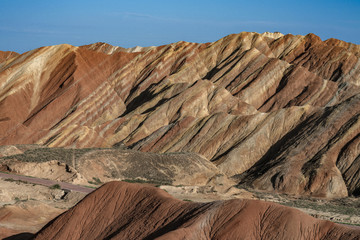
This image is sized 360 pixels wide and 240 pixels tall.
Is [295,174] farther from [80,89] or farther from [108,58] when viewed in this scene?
[108,58]

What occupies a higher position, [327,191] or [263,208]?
[263,208]

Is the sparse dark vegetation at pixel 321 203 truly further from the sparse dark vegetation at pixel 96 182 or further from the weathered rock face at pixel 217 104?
the sparse dark vegetation at pixel 96 182

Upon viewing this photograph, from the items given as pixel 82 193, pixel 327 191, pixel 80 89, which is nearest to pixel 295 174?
pixel 327 191

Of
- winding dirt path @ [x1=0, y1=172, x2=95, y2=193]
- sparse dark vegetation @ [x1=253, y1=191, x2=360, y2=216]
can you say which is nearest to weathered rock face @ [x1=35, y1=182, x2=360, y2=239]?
winding dirt path @ [x1=0, y1=172, x2=95, y2=193]

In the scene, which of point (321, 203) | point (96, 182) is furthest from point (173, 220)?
point (321, 203)

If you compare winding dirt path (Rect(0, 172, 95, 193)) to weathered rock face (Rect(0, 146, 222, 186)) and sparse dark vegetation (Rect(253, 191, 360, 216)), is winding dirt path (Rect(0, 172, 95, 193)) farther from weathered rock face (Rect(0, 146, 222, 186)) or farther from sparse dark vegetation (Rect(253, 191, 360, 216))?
sparse dark vegetation (Rect(253, 191, 360, 216))
